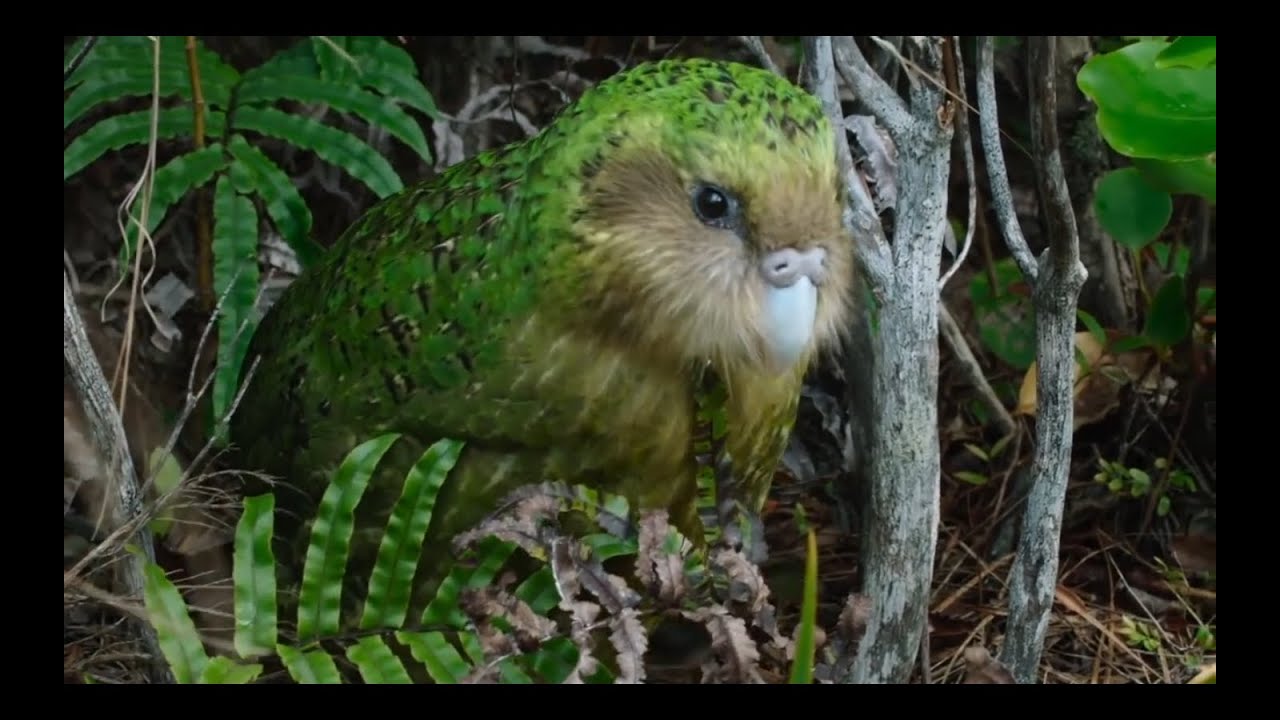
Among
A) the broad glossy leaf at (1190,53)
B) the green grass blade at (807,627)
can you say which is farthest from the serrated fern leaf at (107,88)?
the broad glossy leaf at (1190,53)

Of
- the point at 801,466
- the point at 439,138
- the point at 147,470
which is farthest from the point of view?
the point at 439,138

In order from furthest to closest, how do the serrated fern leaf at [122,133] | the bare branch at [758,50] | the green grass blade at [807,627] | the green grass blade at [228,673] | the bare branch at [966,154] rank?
the serrated fern leaf at [122,133] → the bare branch at [758,50] → the bare branch at [966,154] → the green grass blade at [228,673] → the green grass blade at [807,627]

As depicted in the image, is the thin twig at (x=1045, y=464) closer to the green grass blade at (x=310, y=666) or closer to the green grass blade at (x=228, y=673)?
the green grass blade at (x=310, y=666)

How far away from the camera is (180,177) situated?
252 cm

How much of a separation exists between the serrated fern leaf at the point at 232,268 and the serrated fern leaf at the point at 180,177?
0.04m

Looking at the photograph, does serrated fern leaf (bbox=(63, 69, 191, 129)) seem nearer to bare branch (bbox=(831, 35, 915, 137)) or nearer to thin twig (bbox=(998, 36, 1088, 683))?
bare branch (bbox=(831, 35, 915, 137))

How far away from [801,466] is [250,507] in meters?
1.30

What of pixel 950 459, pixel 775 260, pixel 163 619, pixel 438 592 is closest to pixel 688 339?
pixel 775 260

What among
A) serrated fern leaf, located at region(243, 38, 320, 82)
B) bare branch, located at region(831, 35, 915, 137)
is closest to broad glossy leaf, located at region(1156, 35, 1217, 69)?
bare branch, located at region(831, 35, 915, 137)

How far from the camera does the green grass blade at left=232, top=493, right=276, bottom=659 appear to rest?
182cm

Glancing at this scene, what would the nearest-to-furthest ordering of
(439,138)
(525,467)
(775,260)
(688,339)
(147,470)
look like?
(775,260) < (688,339) < (525,467) < (147,470) < (439,138)

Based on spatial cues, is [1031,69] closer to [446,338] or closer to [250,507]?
[446,338]

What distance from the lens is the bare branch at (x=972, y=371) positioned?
103 inches

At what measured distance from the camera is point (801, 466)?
2.79 meters
